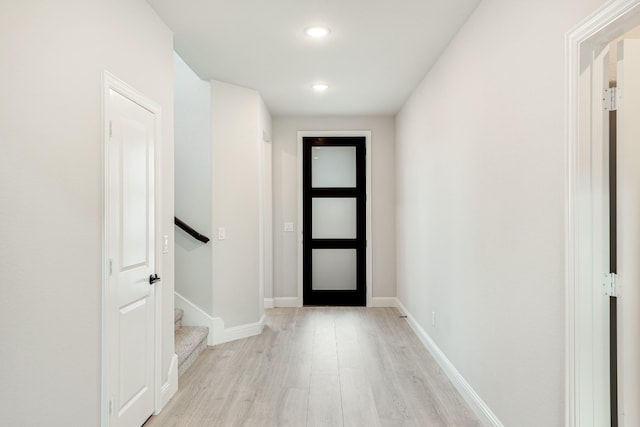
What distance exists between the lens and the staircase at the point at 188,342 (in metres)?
3.47

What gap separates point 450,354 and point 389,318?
77.3 inches

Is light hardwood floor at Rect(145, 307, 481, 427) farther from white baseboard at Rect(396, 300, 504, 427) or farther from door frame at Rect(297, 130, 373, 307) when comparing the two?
door frame at Rect(297, 130, 373, 307)

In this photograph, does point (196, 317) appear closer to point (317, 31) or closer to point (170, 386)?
point (170, 386)

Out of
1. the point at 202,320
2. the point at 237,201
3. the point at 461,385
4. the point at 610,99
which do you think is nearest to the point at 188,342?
the point at 202,320

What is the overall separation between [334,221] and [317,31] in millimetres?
3272

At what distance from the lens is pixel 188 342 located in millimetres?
3699

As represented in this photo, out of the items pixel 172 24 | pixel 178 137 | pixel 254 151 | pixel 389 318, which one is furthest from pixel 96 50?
pixel 389 318

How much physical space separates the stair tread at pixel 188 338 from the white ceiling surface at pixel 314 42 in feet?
8.12

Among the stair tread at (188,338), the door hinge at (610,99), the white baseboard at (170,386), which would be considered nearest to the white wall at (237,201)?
the stair tread at (188,338)

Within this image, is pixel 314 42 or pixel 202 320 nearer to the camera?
pixel 314 42

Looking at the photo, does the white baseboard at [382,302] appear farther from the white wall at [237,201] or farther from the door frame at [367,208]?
the white wall at [237,201]

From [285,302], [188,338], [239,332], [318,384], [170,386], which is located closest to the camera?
[170,386]

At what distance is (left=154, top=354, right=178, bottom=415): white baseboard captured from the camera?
286 centimetres

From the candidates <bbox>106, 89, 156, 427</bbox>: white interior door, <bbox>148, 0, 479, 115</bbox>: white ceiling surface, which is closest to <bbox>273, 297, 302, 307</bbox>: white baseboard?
<bbox>148, 0, 479, 115</bbox>: white ceiling surface
